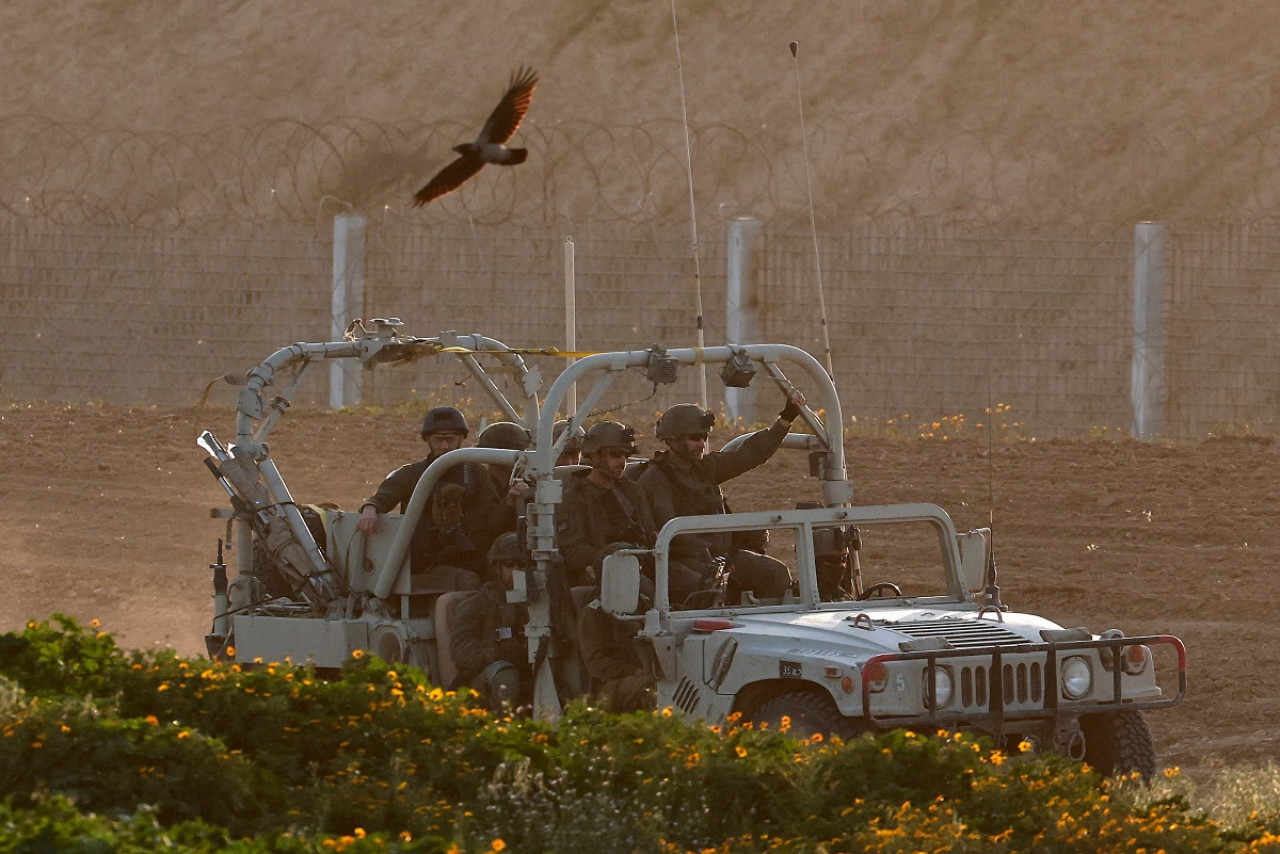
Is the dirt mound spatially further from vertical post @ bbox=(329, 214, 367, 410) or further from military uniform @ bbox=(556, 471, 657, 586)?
military uniform @ bbox=(556, 471, 657, 586)

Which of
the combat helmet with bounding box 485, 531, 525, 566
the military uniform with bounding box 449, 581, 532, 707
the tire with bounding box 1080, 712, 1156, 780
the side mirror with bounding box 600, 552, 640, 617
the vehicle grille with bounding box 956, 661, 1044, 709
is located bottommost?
the tire with bounding box 1080, 712, 1156, 780

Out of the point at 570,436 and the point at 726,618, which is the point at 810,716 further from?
the point at 570,436

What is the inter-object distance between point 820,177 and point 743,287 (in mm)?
8793

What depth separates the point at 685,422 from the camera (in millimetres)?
11078

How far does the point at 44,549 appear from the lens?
17.8 metres

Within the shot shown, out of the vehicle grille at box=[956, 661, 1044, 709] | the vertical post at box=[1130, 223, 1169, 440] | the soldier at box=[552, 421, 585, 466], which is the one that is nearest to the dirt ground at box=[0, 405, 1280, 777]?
the vertical post at box=[1130, 223, 1169, 440]

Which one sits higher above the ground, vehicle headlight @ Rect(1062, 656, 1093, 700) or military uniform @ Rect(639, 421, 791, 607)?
military uniform @ Rect(639, 421, 791, 607)

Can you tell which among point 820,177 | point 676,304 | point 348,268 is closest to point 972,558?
point 348,268

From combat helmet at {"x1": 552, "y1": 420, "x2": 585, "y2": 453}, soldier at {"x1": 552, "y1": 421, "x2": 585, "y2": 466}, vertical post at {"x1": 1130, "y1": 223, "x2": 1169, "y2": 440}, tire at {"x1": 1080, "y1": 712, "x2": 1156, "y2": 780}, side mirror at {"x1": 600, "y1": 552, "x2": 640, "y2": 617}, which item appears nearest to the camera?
side mirror at {"x1": 600, "y1": 552, "x2": 640, "y2": 617}

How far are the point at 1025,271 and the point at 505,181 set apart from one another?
1037 centimetres

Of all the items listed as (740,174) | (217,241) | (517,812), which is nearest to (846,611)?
(517,812)

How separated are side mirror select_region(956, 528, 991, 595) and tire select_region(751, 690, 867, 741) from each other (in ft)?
5.37

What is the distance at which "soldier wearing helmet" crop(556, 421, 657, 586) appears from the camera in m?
10.6

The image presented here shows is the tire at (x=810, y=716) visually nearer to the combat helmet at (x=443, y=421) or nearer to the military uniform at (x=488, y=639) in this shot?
the military uniform at (x=488, y=639)
